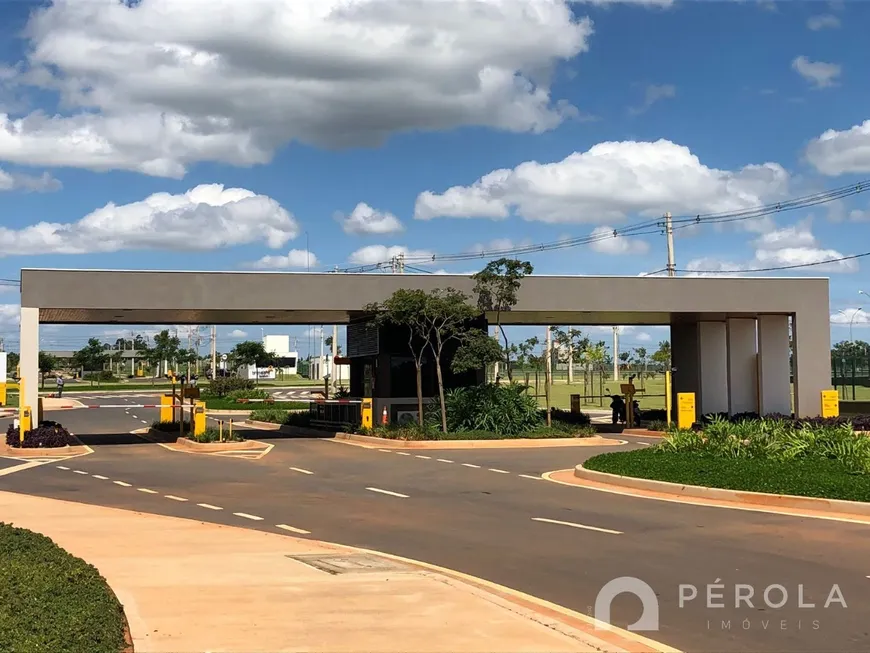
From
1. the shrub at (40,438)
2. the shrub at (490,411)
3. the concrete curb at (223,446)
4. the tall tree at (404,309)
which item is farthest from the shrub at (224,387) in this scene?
the tall tree at (404,309)

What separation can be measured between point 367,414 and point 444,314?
14.8 feet

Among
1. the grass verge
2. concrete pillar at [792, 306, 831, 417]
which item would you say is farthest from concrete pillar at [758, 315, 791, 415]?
the grass verge

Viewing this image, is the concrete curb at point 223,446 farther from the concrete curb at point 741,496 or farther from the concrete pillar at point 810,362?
the concrete pillar at point 810,362

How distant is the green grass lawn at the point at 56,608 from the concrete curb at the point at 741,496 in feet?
36.1

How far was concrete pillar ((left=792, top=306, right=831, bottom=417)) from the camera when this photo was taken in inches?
1292

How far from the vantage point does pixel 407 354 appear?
110 ft

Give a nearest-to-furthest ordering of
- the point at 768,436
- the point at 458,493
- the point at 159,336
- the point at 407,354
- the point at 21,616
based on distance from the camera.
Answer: the point at 21,616 → the point at 458,493 → the point at 768,436 → the point at 407,354 → the point at 159,336

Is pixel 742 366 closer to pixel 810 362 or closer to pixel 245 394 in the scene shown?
pixel 810 362

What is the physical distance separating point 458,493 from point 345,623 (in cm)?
992

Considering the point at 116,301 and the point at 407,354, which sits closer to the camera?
the point at 116,301

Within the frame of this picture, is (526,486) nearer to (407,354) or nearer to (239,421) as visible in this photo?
(407,354)

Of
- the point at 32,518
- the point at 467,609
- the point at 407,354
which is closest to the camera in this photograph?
the point at 467,609

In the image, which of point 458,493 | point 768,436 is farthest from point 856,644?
point 768,436

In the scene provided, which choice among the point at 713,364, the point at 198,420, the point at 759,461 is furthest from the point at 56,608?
the point at 713,364
